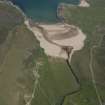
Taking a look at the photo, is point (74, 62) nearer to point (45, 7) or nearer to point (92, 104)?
point (92, 104)

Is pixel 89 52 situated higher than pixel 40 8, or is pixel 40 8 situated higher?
pixel 40 8

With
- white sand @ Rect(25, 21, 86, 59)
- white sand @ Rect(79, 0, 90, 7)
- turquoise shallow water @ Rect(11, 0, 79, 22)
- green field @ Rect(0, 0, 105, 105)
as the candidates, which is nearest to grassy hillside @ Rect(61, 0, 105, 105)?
green field @ Rect(0, 0, 105, 105)

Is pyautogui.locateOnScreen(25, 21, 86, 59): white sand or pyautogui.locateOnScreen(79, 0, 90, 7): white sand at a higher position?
pyautogui.locateOnScreen(79, 0, 90, 7): white sand

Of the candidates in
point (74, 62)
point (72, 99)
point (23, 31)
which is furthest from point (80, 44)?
point (72, 99)

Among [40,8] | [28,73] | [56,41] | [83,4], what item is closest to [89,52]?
[56,41]

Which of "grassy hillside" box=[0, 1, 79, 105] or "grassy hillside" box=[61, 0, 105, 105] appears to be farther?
"grassy hillside" box=[61, 0, 105, 105]

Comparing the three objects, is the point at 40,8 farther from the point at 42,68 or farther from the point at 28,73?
the point at 28,73

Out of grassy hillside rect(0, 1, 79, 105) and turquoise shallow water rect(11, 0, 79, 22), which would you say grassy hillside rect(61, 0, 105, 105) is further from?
turquoise shallow water rect(11, 0, 79, 22)
